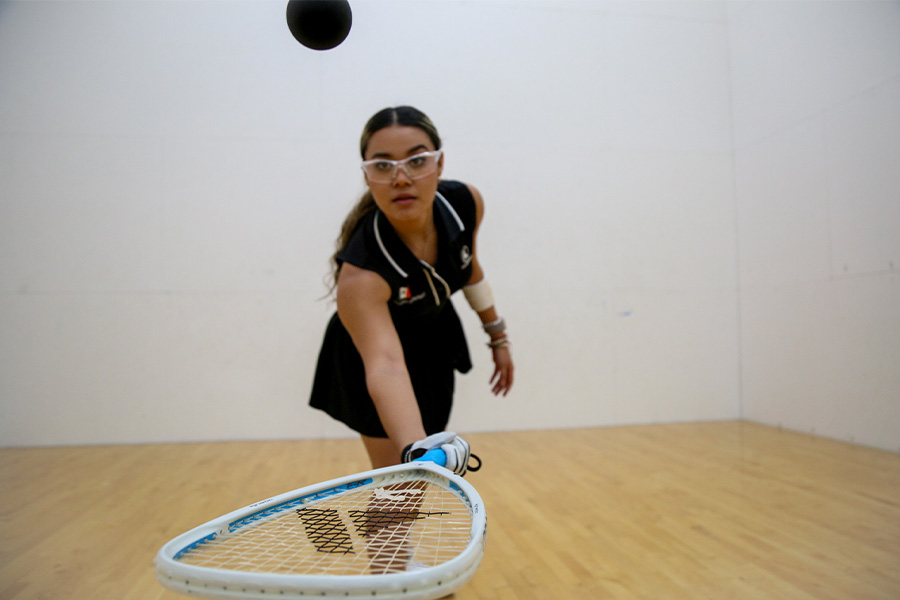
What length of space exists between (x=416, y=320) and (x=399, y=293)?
0.68 feet

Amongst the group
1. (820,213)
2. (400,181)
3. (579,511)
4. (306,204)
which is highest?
(306,204)

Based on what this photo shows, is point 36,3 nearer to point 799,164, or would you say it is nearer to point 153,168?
point 153,168

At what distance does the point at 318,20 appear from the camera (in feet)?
4.28

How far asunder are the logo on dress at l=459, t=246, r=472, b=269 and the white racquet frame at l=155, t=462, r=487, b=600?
612 millimetres

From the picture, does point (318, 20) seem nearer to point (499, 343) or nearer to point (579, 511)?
point (499, 343)

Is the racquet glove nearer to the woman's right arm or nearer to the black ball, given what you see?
the woman's right arm

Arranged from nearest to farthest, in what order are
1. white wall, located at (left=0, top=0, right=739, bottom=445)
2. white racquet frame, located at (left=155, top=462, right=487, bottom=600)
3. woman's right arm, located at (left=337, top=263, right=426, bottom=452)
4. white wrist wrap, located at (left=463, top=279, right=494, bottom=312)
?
1. white racquet frame, located at (left=155, top=462, right=487, bottom=600)
2. woman's right arm, located at (left=337, top=263, right=426, bottom=452)
3. white wrist wrap, located at (left=463, top=279, right=494, bottom=312)
4. white wall, located at (left=0, top=0, right=739, bottom=445)

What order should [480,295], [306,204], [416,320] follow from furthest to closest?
[306,204] → [480,295] → [416,320]

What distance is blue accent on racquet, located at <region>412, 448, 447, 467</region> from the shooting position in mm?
932

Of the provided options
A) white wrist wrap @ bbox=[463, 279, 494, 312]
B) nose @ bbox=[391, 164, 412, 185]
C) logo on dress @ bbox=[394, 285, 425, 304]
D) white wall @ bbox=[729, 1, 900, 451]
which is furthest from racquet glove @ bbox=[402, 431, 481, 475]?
white wall @ bbox=[729, 1, 900, 451]

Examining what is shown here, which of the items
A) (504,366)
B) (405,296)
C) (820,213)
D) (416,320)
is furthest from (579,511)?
(820,213)

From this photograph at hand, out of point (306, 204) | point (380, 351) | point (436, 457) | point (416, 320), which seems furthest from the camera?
point (306, 204)

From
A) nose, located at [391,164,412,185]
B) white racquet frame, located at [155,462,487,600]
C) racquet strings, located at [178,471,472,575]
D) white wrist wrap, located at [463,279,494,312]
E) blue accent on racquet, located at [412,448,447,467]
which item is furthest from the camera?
white wrist wrap, located at [463,279,494,312]

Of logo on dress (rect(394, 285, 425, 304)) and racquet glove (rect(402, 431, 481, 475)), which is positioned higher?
logo on dress (rect(394, 285, 425, 304))
